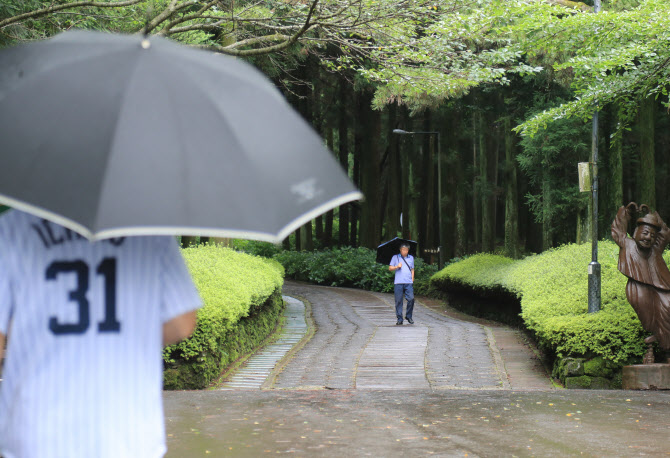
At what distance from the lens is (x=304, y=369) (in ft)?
35.9

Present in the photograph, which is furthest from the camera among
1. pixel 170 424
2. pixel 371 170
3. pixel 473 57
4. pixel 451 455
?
pixel 371 170

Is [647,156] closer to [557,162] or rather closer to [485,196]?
[557,162]

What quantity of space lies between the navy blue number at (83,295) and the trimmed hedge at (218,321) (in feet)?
17.7

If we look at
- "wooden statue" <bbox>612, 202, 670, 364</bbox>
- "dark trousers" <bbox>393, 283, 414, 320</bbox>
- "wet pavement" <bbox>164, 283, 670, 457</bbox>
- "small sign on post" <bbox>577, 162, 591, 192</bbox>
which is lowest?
"wet pavement" <bbox>164, 283, 670, 457</bbox>

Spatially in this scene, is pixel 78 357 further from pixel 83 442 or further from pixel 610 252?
pixel 610 252

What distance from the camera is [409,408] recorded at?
8016 mm

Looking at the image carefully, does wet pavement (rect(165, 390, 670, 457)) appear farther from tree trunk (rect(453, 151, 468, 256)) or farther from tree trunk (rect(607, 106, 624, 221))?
tree trunk (rect(453, 151, 468, 256))

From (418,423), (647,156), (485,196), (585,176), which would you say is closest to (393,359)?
(585,176)

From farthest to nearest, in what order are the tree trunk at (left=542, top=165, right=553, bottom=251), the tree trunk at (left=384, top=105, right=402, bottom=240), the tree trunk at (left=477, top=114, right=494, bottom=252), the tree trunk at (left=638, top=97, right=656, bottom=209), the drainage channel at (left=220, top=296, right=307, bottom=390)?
the tree trunk at (left=477, top=114, right=494, bottom=252) < the tree trunk at (left=384, top=105, right=402, bottom=240) < the tree trunk at (left=542, top=165, right=553, bottom=251) < the tree trunk at (left=638, top=97, right=656, bottom=209) < the drainage channel at (left=220, top=296, right=307, bottom=390)

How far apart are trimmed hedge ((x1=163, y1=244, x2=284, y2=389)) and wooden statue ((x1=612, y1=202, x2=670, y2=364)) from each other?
5.33 meters

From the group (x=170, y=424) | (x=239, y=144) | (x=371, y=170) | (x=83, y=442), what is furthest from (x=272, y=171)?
(x=371, y=170)

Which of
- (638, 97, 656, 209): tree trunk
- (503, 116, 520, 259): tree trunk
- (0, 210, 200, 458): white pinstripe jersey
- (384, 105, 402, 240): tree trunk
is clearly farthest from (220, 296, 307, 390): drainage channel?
(384, 105, 402, 240): tree trunk

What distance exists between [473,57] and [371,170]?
2060cm

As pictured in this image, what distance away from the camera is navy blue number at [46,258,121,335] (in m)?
2.20
